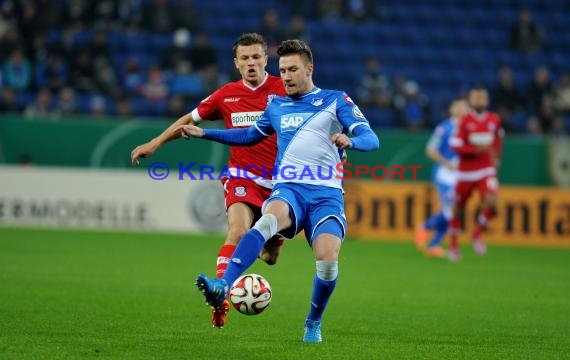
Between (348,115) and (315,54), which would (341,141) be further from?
(315,54)

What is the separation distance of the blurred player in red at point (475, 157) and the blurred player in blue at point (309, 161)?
8.63m

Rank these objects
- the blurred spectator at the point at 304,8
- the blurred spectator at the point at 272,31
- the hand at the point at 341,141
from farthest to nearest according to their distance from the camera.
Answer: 1. the blurred spectator at the point at 304,8
2. the blurred spectator at the point at 272,31
3. the hand at the point at 341,141

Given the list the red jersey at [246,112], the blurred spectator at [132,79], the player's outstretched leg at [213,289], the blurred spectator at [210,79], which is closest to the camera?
the player's outstretched leg at [213,289]

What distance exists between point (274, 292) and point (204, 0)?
14576 millimetres

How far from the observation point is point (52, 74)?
2056 cm

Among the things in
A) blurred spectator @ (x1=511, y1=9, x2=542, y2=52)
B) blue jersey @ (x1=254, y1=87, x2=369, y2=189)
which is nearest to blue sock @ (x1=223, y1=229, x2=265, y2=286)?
blue jersey @ (x1=254, y1=87, x2=369, y2=189)

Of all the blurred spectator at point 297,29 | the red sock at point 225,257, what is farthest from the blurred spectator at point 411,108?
the red sock at point 225,257

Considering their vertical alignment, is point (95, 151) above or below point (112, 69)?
below

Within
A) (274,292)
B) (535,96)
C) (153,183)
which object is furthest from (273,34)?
(274,292)

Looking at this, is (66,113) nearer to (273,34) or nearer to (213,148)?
(213,148)

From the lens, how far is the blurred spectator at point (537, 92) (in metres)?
22.6

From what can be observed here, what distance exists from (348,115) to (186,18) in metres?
15.7

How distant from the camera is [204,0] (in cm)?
2434

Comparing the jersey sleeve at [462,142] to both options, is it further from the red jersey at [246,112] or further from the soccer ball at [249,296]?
the soccer ball at [249,296]
